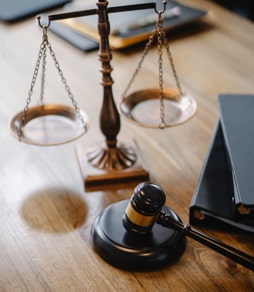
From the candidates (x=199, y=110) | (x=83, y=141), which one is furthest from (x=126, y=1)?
(x=83, y=141)

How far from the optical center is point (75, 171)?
1.12 meters

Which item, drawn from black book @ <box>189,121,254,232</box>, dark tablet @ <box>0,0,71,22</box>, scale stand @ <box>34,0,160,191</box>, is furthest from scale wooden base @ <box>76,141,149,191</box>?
dark tablet @ <box>0,0,71,22</box>

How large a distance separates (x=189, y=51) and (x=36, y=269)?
0.82m

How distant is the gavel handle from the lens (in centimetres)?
87

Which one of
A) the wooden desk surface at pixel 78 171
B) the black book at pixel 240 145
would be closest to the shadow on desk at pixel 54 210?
the wooden desk surface at pixel 78 171

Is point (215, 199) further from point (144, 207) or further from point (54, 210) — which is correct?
point (54, 210)

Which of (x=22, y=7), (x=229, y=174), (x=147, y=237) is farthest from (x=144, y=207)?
(x=22, y=7)

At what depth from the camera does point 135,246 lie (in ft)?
2.97

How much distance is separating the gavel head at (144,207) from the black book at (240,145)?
12cm

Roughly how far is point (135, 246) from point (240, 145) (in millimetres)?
253

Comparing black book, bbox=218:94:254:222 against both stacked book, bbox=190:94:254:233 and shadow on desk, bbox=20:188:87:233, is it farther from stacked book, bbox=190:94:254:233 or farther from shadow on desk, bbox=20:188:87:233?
shadow on desk, bbox=20:188:87:233

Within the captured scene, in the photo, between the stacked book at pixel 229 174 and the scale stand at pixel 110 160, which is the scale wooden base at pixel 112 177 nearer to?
the scale stand at pixel 110 160

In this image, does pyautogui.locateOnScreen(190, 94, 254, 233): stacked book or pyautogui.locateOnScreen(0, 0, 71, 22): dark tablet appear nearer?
pyautogui.locateOnScreen(190, 94, 254, 233): stacked book

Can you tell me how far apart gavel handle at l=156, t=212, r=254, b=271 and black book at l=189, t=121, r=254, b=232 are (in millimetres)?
64
